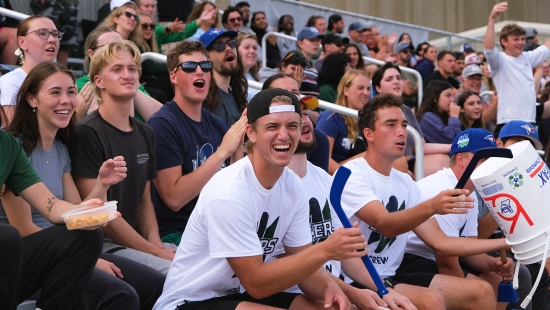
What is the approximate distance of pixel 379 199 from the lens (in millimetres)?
4266

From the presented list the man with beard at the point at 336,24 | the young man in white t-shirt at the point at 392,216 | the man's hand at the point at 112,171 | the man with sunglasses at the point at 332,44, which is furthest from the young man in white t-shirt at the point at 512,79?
the man's hand at the point at 112,171

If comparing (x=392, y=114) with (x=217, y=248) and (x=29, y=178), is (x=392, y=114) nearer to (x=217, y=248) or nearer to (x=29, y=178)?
(x=217, y=248)

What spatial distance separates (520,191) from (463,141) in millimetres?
983

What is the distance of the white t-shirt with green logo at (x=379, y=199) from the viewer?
13.7 ft

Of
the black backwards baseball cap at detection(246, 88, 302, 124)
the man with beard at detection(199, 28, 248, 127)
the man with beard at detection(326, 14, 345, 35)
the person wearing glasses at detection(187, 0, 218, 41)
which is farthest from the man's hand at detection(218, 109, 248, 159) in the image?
the man with beard at detection(326, 14, 345, 35)

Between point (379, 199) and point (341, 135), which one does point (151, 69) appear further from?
point (379, 199)

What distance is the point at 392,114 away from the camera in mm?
4406

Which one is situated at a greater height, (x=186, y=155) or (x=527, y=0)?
(x=527, y=0)

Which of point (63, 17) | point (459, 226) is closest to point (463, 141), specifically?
point (459, 226)

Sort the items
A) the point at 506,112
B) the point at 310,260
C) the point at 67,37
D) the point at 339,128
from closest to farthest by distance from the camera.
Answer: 1. the point at 310,260
2. the point at 339,128
3. the point at 67,37
4. the point at 506,112

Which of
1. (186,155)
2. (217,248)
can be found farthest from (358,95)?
(217,248)

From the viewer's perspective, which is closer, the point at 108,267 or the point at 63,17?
the point at 108,267

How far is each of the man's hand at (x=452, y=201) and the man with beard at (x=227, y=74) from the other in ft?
6.45

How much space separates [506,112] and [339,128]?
3066 mm
